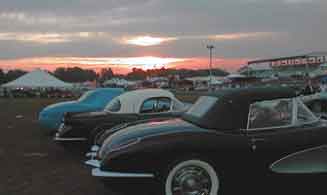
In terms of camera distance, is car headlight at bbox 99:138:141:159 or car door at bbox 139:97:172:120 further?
car door at bbox 139:97:172:120

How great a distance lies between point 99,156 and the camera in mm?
5547

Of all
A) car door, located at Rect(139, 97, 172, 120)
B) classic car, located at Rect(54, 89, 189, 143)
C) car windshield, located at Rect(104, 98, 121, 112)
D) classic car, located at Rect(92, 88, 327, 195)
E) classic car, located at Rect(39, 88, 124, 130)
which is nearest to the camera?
classic car, located at Rect(92, 88, 327, 195)

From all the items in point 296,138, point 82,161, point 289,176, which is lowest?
point 82,161

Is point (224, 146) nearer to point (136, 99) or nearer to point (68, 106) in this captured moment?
point (136, 99)

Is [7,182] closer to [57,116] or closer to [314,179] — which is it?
[314,179]

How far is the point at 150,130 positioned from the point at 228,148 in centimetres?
104

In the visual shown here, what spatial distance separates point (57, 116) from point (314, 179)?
8778 mm

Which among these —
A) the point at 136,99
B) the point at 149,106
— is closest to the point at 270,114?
the point at 149,106

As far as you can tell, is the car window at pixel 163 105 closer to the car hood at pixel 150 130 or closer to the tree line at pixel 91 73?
the car hood at pixel 150 130

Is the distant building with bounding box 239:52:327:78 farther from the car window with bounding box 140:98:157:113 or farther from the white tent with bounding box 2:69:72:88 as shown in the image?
the car window with bounding box 140:98:157:113

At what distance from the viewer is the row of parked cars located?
477 cm

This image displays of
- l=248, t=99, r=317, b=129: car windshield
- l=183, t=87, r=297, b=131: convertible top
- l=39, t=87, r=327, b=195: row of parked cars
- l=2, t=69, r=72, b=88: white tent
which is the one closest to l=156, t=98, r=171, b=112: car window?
l=39, t=87, r=327, b=195: row of parked cars

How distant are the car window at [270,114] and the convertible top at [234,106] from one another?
0.07 m

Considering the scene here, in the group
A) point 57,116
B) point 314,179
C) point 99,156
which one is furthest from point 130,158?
point 57,116
